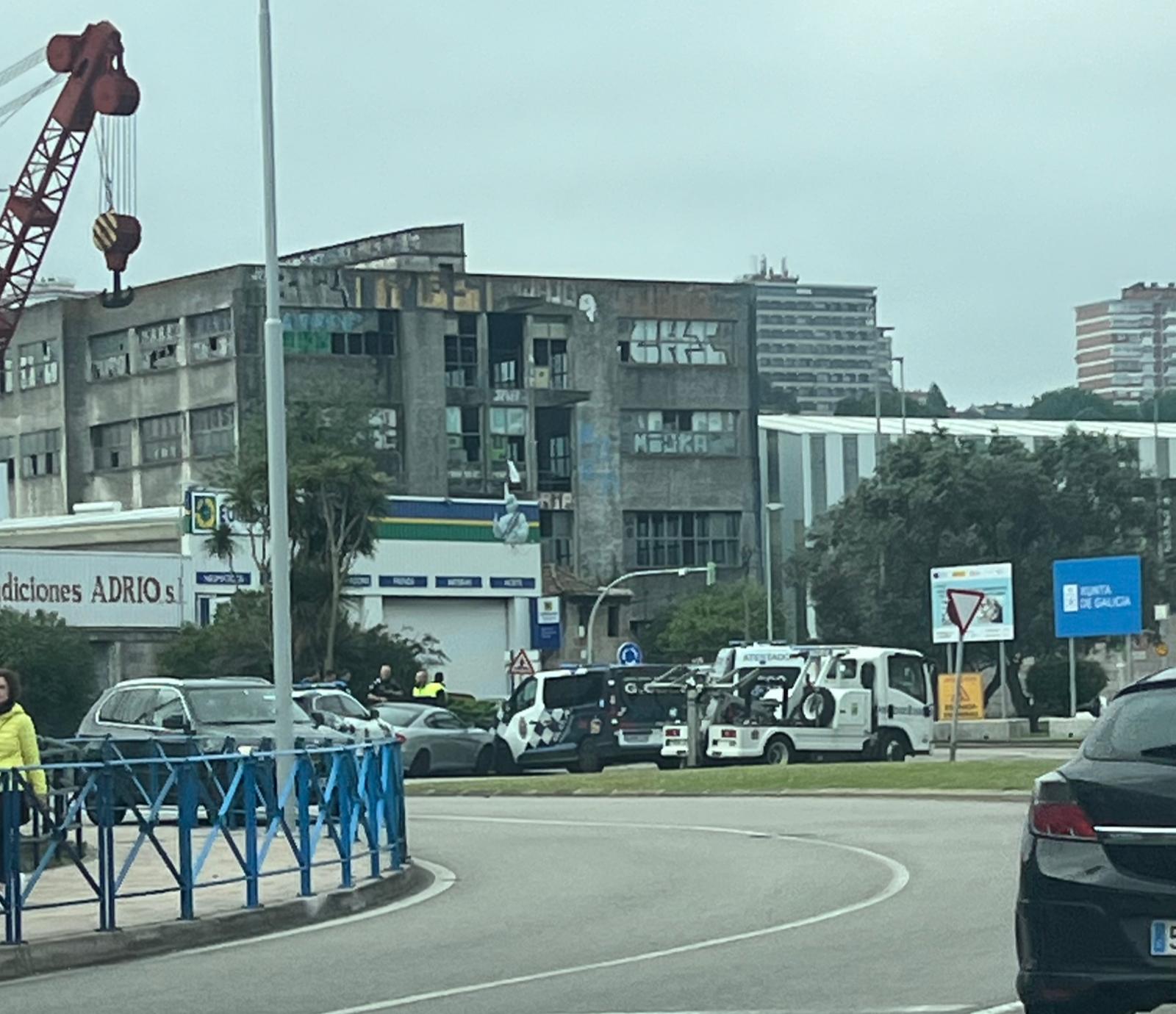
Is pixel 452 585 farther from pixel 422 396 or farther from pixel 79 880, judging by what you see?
pixel 79 880

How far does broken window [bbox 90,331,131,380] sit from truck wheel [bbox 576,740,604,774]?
6106 cm

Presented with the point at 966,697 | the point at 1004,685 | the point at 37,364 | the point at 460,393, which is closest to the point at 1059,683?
the point at 966,697

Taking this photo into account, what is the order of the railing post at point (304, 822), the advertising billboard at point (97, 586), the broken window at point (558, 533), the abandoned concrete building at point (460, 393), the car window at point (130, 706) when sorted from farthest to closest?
the broken window at point (558, 533) < the abandoned concrete building at point (460, 393) < the advertising billboard at point (97, 586) < the car window at point (130, 706) < the railing post at point (304, 822)

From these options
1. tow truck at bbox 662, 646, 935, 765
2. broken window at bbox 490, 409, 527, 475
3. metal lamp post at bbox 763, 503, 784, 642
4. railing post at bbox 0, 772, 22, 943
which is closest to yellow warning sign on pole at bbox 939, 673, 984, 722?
tow truck at bbox 662, 646, 935, 765

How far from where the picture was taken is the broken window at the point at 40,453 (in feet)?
337

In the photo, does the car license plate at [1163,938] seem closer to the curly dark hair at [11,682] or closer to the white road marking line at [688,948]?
the white road marking line at [688,948]

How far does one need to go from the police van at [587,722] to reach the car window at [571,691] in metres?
0.01

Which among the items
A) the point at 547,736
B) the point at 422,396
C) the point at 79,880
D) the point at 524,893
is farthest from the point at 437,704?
the point at 422,396

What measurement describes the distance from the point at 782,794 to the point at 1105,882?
23679mm

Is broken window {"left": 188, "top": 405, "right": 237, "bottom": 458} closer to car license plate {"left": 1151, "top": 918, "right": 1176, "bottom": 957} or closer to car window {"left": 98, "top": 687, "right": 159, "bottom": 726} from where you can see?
car window {"left": 98, "top": 687, "right": 159, "bottom": 726}

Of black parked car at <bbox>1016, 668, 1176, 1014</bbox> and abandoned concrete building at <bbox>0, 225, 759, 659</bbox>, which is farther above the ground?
abandoned concrete building at <bbox>0, 225, 759, 659</bbox>

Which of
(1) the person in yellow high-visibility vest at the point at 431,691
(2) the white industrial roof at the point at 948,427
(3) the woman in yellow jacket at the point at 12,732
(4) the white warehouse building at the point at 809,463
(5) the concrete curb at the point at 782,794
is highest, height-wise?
(2) the white industrial roof at the point at 948,427

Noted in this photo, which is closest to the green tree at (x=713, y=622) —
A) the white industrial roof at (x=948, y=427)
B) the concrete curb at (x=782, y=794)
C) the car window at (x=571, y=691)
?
the white industrial roof at (x=948, y=427)

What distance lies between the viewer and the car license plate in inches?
358
